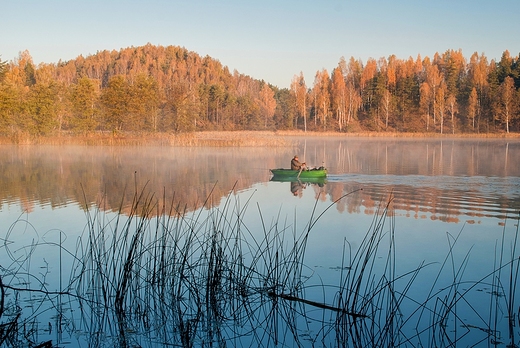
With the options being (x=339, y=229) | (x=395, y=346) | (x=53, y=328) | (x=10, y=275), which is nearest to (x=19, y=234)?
(x=10, y=275)

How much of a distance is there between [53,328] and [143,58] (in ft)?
473

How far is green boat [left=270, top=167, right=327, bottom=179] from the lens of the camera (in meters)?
18.5

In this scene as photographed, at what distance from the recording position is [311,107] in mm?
85688

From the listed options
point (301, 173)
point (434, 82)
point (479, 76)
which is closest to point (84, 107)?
point (301, 173)

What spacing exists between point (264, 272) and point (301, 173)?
12183mm

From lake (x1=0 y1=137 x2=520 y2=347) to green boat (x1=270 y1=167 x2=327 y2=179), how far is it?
196cm

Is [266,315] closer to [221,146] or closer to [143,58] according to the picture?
[221,146]

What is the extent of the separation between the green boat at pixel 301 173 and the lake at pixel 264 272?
1956mm

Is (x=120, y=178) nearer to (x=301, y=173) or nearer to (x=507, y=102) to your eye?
(x=301, y=173)

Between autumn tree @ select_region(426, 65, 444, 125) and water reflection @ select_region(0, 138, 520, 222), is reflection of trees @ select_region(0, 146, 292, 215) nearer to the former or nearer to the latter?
water reflection @ select_region(0, 138, 520, 222)

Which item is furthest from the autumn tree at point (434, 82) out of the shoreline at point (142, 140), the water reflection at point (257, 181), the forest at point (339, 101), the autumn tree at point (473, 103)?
the water reflection at point (257, 181)

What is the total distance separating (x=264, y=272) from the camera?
6.79 m

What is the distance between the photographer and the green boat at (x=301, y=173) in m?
18.5

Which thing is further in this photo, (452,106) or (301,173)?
(452,106)
